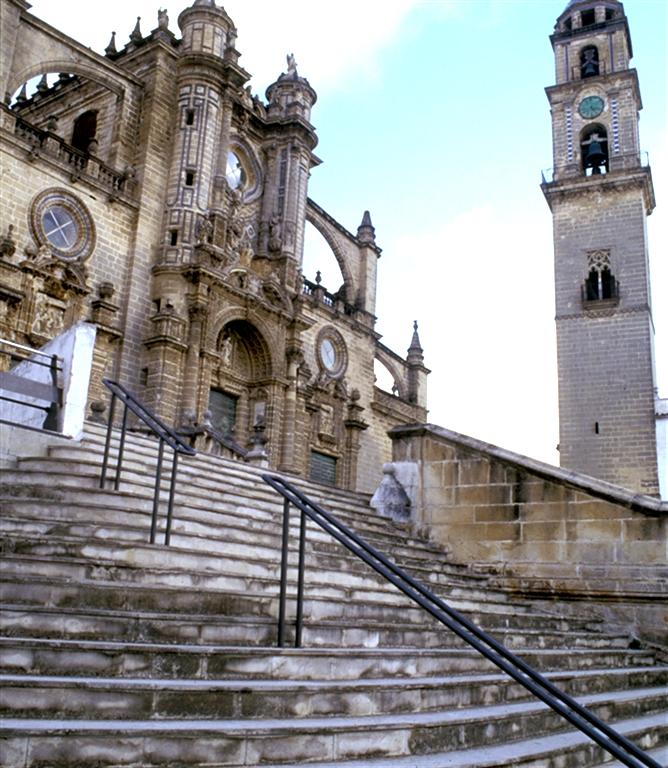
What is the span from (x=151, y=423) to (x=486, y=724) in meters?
3.81

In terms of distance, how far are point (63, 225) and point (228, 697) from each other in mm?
16814

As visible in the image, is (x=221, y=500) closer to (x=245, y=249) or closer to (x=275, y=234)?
(x=245, y=249)

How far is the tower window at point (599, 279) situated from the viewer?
99.4ft

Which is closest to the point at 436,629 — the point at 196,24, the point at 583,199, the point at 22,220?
the point at 22,220

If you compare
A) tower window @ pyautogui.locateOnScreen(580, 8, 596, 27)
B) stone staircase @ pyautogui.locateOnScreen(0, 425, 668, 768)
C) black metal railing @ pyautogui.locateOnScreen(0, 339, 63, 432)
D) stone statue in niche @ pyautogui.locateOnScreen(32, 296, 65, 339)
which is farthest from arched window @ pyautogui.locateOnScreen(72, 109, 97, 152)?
tower window @ pyautogui.locateOnScreen(580, 8, 596, 27)

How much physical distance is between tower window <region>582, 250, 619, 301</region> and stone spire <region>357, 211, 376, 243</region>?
8704mm

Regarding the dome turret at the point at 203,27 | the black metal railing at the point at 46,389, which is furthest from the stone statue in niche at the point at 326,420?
the black metal railing at the point at 46,389

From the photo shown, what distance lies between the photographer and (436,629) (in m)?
5.41

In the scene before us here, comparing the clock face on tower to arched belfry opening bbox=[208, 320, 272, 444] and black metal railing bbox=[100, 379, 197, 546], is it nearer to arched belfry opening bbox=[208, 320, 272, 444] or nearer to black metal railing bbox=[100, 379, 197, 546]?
arched belfry opening bbox=[208, 320, 272, 444]

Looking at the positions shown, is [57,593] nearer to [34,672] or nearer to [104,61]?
A: [34,672]

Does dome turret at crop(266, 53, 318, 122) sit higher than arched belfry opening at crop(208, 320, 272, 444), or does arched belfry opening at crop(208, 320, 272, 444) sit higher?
dome turret at crop(266, 53, 318, 122)

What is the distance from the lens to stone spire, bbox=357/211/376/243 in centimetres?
3192

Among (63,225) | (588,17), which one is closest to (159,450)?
(63,225)

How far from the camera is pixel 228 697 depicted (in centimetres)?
355
